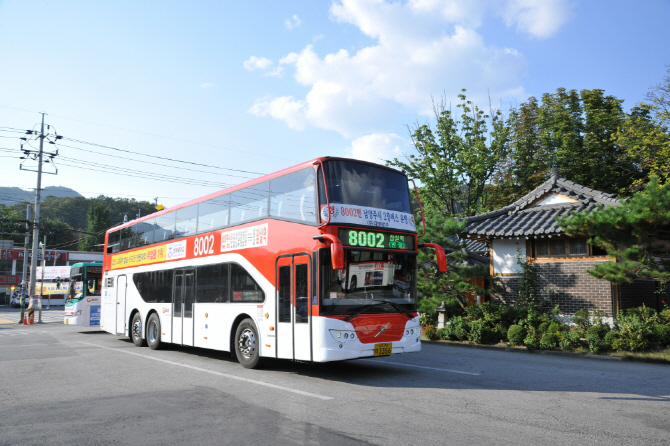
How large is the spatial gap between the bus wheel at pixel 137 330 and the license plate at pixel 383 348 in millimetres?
9946

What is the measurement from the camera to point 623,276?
39.3ft

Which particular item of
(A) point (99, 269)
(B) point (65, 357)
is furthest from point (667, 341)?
(A) point (99, 269)

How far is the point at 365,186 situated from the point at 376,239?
1.14m

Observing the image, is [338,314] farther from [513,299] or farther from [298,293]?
[513,299]

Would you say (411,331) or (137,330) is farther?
(137,330)

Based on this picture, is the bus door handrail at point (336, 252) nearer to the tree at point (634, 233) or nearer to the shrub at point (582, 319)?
the tree at point (634, 233)

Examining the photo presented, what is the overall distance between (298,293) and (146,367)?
4407 millimetres

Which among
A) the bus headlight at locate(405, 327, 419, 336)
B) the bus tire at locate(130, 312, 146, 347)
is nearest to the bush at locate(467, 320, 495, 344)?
the bus headlight at locate(405, 327, 419, 336)

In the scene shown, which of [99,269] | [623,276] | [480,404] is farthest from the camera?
[99,269]

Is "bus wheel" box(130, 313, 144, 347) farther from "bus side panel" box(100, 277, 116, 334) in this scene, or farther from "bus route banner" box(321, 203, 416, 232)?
"bus route banner" box(321, 203, 416, 232)

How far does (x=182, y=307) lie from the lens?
13602mm

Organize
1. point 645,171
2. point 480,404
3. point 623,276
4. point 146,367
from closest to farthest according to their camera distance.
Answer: point 480,404 < point 146,367 < point 623,276 < point 645,171

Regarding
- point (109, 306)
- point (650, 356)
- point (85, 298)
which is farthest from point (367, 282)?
point (85, 298)

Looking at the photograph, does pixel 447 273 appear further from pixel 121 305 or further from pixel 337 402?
pixel 121 305
